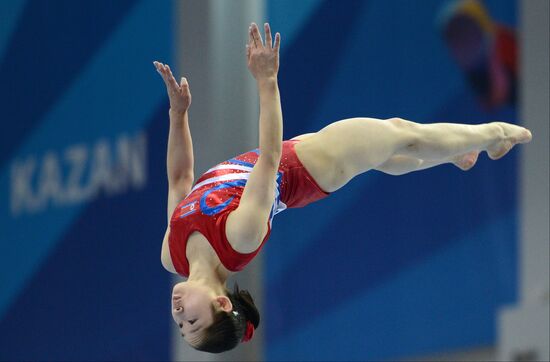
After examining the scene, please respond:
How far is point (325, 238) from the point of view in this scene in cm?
714

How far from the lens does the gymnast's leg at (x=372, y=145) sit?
471cm

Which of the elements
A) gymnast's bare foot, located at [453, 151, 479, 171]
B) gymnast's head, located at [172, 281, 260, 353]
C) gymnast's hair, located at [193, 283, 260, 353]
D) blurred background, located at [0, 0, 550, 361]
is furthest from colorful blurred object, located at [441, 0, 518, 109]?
gymnast's head, located at [172, 281, 260, 353]

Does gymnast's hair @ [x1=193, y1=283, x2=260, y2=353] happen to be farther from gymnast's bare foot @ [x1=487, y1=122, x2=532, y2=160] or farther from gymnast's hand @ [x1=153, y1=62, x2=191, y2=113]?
gymnast's bare foot @ [x1=487, y1=122, x2=532, y2=160]

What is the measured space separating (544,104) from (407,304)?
1.61m

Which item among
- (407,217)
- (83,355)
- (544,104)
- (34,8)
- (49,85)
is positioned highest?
(34,8)

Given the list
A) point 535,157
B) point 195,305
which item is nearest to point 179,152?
point 195,305

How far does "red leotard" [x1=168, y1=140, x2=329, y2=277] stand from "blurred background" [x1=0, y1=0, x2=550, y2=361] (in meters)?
1.36

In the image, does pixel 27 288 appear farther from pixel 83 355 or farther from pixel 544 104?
pixel 544 104

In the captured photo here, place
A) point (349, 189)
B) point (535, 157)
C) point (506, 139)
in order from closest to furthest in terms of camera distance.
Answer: point (506, 139)
point (535, 157)
point (349, 189)

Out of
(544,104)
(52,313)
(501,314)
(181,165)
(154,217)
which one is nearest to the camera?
(181,165)

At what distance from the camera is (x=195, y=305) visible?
4316mm

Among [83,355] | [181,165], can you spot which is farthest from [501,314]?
[83,355]

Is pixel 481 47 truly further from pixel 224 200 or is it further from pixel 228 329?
pixel 228 329

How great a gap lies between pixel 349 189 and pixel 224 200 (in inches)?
111
